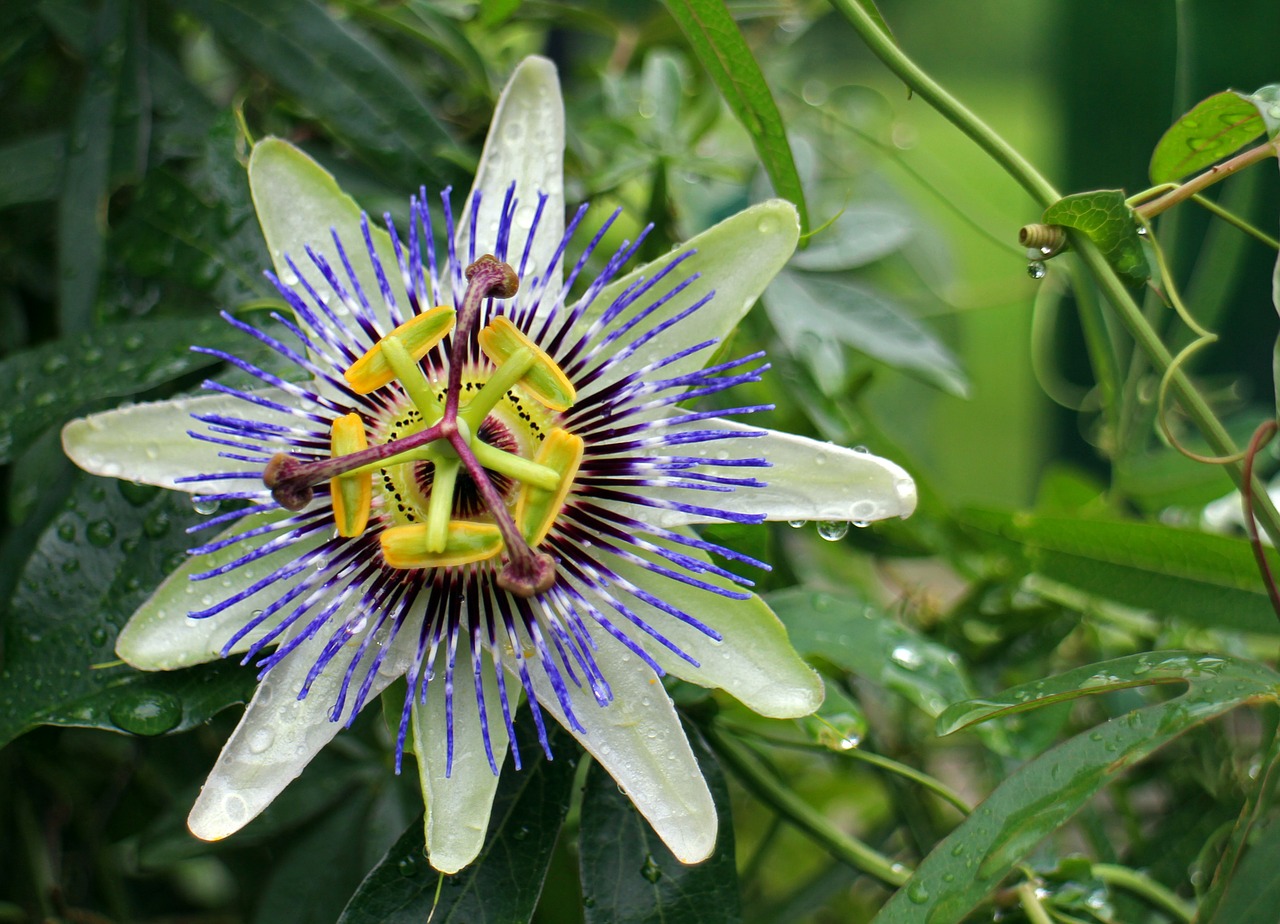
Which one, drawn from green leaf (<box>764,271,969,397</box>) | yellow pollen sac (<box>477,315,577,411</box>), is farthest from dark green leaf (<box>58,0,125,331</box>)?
green leaf (<box>764,271,969,397</box>)

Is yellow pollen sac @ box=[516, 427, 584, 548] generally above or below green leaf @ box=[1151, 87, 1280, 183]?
below

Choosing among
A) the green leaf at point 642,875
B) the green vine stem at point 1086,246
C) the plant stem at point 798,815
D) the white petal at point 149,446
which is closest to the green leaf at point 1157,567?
the green vine stem at point 1086,246

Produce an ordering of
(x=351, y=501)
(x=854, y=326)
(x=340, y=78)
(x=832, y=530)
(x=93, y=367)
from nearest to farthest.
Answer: (x=351, y=501) < (x=832, y=530) < (x=93, y=367) < (x=340, y=78) < (x=854, y=326)

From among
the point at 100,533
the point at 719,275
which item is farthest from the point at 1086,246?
the point at 100,533

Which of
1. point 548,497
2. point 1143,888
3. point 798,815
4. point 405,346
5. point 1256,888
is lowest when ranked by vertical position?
point 1143,888

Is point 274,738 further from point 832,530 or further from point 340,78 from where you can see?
point 340,78

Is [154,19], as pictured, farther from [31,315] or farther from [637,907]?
[637,907]

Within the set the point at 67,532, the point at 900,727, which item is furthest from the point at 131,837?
the point at 900,727

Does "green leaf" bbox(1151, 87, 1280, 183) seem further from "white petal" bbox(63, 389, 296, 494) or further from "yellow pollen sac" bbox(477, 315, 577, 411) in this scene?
"white petal" bbox(63, 389, 296, 494)
